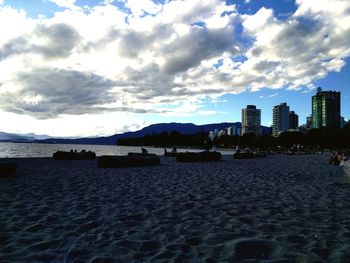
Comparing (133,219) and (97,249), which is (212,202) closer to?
(133,219)

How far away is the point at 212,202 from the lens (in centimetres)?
1121

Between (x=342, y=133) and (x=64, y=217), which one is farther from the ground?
(x=342, y=133)

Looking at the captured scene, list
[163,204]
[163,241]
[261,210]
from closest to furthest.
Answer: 1. [163,241]
2. [261,210]
3. [163,204]

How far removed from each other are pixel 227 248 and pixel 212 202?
5036mm

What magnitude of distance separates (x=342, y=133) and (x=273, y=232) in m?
129

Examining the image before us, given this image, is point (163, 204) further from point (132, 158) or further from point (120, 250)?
point (132, 158)

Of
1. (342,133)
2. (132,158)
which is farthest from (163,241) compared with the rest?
(342,133)

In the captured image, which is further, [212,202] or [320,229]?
[212,202]

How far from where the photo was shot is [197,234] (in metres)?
7.17

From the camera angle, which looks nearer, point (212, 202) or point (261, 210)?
point (261, 210)

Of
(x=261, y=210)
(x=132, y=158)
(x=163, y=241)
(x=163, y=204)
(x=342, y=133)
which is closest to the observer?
(x=163, y=241)

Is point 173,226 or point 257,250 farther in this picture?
point 173,226

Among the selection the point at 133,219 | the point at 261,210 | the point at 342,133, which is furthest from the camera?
the point at 342,133

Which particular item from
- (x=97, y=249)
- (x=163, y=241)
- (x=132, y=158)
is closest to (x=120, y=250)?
(x=97, y=249)
